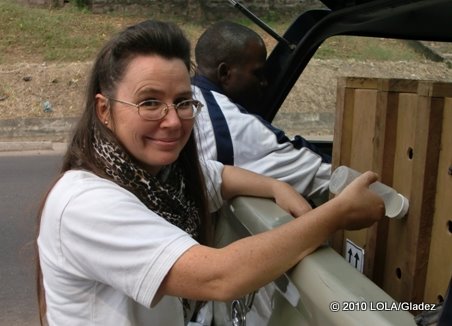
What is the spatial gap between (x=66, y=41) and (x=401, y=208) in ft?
39.5

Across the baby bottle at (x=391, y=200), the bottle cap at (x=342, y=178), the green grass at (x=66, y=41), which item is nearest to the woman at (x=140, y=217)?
the baby bottle at (x=391, y=200)

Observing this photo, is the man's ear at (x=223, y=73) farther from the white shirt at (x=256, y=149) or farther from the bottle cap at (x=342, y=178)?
the bottle cap at (x=342, y=178)

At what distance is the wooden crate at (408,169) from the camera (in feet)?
5.09

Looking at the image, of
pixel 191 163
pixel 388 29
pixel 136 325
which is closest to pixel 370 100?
pixel 388 29

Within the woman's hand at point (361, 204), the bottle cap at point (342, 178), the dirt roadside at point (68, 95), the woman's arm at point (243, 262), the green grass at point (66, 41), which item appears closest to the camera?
the woman's arm at point (243, 262)

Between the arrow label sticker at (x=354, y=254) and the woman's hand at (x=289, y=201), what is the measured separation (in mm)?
165

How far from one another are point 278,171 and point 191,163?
0.58 meters

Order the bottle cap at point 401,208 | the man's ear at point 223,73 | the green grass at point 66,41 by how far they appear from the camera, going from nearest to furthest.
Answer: the bottle cap at point 401,208 < the man's ear at point 223,73 < the green grass at point 66,41

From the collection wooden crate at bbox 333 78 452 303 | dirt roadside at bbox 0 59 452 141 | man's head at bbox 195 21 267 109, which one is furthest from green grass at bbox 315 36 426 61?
wooden crate at bbox 333 78 452 303

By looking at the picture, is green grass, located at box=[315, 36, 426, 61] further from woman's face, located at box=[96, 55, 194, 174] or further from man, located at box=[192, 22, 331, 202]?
woman's face, located at box=[96, 55, 194, 174]

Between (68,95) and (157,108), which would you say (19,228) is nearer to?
(157,108)

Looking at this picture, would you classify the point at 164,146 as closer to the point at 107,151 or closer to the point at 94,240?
the point at 107,151

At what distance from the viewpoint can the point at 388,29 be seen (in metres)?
2.12

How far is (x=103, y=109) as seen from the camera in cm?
162
